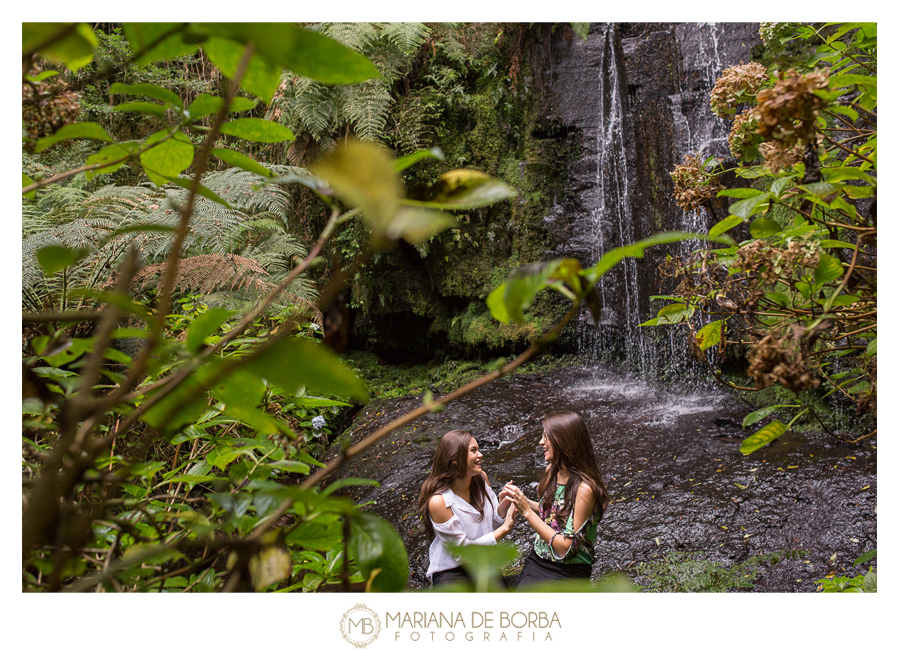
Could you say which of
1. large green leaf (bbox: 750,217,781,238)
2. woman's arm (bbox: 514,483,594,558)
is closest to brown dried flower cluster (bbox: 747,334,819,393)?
large green leaf (bbox: 750,217,781,238)

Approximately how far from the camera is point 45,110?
43 cm

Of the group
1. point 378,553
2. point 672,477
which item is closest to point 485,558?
point 378,553

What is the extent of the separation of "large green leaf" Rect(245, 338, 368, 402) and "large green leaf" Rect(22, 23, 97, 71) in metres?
0.19

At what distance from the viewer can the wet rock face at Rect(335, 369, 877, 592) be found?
6.53ft

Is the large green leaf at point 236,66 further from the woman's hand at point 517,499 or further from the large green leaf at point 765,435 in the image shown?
the woman's hand at point 517,499

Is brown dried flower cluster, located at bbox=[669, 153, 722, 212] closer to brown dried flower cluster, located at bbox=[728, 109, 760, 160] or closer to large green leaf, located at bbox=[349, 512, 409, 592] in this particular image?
brown dried flower cluster, located at bbox=[728, 109, 760, 160]

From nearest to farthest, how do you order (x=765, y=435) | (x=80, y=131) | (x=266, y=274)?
(x=80, y=131)
(x=765, y=435)
(x=266, y=274)

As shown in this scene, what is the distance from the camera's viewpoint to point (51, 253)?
28cm

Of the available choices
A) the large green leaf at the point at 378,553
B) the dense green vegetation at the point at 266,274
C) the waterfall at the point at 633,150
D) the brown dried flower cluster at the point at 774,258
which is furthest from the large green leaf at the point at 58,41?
the waterfall at the point at 633,150

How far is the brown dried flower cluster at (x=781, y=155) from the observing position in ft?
1.74

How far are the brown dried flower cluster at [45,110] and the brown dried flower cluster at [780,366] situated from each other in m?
0.61

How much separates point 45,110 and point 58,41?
178 mm

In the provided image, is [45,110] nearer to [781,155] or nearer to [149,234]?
[781,155]
